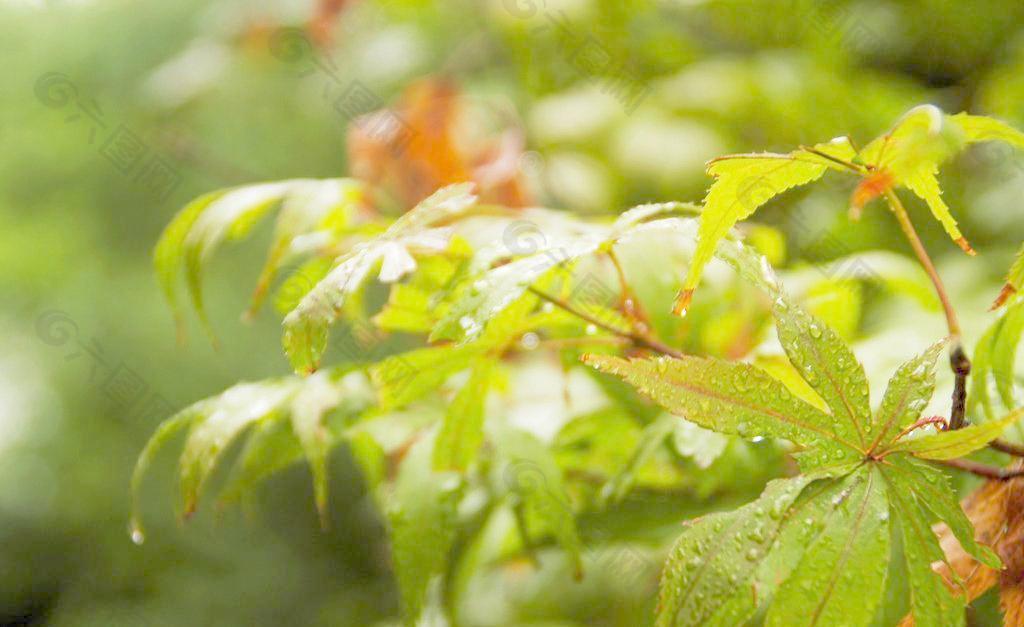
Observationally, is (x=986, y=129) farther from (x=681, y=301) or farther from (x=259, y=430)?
(x=259, y=430)

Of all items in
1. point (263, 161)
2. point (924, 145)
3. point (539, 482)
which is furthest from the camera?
point (263, 161)

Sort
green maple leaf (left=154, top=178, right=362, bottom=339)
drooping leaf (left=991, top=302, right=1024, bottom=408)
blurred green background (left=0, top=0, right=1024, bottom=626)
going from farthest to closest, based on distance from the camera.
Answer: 1. blurred green background (left=0, top=0, right=1024, bottom=626)
2. green maple leaf (left=154, top=178, right=362, bottom=339)
3. drooping leaf (left=991, top=302, right=1024, bottom=408)

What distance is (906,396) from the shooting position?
0.92 feet

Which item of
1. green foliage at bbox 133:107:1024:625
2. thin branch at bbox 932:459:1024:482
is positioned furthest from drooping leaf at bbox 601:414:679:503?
thin branch at bbox 932:459:1024:482

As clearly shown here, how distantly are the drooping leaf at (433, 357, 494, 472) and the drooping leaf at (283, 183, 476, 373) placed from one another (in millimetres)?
85

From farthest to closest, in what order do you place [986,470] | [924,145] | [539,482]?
[539,482] → [986,470] → [924,145]

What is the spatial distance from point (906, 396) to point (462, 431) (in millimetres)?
217

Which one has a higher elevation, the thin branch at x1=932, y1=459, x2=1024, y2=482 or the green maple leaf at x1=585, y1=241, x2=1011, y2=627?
the green maple leaf at x1=585, y1=241, x2=1011, y2=627

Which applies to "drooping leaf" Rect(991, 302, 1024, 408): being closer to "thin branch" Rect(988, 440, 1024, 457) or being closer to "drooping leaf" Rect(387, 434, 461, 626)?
"thin branch" Rect(988, 440, 1024, 457)

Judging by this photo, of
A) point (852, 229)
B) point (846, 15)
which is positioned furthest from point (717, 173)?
point (846, 15)

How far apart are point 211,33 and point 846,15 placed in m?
0.96

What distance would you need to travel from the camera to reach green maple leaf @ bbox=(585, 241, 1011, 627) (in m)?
0.26

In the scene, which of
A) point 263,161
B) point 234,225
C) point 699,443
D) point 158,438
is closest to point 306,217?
point 234,225

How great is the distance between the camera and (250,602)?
4.06ft
